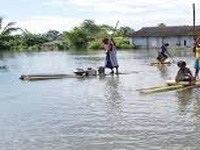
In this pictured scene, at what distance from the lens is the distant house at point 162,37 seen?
279ft

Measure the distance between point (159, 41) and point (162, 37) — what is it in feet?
3.51

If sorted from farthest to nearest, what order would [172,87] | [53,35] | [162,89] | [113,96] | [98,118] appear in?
1. [53,35]
2. [172,87]
3. [162,89]
4. [113,96]
5. [98,118]

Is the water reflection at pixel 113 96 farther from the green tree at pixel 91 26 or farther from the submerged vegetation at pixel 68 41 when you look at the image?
the green tree at pixel 91 26

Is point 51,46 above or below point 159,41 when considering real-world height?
below

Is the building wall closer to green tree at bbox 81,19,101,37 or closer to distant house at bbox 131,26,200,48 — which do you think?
distant house at bbox 131,26,200,48

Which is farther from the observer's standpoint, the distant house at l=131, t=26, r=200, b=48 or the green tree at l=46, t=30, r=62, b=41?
the green tree at l=46, t=30, r=62, b=41

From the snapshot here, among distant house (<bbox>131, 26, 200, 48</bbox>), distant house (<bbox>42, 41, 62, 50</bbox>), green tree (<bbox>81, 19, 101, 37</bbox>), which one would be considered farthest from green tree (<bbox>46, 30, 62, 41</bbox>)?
distant house (<bbox>131, 26, 200, 48</bbox>)

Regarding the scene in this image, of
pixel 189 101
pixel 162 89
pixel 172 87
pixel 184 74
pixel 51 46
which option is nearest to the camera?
pixel 189 101

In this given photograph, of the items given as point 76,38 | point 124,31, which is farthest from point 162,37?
point 124,31

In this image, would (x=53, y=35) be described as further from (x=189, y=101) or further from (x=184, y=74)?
(x=189, y=101)

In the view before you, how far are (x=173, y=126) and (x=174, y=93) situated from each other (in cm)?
504

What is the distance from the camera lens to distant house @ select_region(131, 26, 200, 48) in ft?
279

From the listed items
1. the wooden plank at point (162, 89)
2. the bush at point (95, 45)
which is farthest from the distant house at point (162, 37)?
the wooden plank at point (162, 89)

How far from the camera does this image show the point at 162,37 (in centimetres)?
8681
